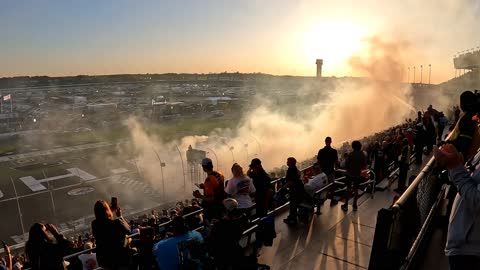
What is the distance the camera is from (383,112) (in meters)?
47.8

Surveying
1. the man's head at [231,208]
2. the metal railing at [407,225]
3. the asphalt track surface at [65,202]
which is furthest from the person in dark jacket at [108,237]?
the asphalt track surface at [65,202]

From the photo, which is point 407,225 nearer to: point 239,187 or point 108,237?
point 239,187

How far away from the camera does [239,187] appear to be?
5.30 metres

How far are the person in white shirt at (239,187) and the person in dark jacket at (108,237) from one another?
180 centimetres

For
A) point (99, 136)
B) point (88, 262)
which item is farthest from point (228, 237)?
point (99, 136)

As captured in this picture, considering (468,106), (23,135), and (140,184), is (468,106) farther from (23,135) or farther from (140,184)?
(23,135)

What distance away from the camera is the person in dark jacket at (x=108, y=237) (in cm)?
390

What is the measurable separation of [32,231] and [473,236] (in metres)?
3.87

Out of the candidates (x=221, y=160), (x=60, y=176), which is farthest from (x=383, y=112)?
(x=60, y=176)

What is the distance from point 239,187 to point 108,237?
6.82 feet

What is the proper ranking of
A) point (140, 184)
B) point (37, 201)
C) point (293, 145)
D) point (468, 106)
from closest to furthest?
point (468, 106) → point (37, 201) → point (140, 184) → point (293, 145)

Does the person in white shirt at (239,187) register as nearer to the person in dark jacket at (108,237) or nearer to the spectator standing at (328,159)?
the person in dark jacket at (108,237)

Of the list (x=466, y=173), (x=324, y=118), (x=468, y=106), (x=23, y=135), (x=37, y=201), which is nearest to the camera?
(x=466, y=173)

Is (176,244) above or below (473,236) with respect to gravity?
below
